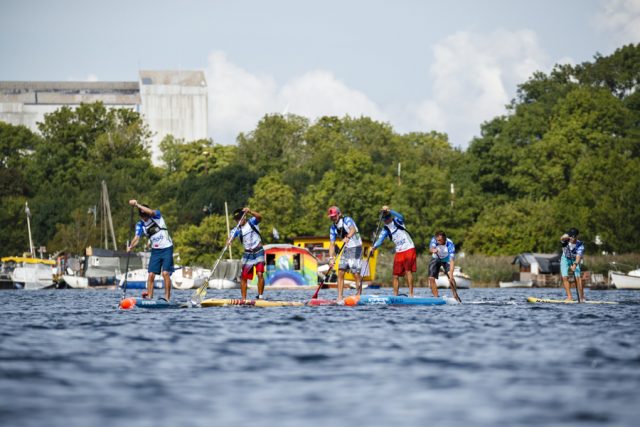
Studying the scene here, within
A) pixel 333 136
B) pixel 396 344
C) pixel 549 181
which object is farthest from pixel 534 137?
pixel 396 344

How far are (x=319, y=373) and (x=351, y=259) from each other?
16.1 m

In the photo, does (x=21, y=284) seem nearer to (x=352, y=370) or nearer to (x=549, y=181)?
(x=549, y=181)

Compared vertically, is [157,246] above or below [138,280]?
below

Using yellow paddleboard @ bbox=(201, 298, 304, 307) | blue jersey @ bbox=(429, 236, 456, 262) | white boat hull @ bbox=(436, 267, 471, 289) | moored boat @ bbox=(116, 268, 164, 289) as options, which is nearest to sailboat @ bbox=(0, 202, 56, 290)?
moored boat @ bbox=(116, 268, 164, 289)

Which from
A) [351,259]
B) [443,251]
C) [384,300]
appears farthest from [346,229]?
[443,251]

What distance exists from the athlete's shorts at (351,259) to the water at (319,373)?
766cm

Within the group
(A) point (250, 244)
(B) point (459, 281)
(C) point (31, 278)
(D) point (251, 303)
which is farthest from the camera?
(C) point (31, 278)

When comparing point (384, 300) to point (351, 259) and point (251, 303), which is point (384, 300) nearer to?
point (351, 259)

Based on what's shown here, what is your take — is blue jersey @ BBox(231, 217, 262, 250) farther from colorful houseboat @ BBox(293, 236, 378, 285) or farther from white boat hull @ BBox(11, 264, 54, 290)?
white boat hull @ BBox(11, 264, 54, 290)

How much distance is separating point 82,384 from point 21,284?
261 feet

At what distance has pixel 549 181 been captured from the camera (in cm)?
9825

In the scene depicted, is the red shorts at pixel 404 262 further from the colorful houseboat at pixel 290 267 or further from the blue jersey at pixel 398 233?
the colorful houseboat at pixel 290 267

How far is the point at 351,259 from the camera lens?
27.6 meters

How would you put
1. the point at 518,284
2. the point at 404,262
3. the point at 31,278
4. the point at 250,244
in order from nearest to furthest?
the point at 250,244 < the point at 404,262 < the point at 518,284 < the point at 31,278
